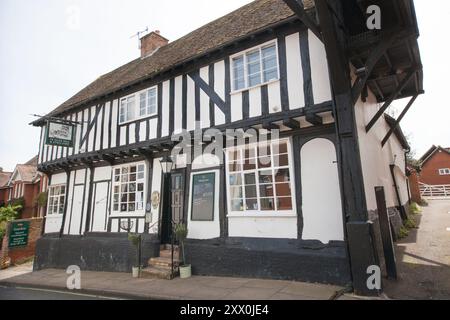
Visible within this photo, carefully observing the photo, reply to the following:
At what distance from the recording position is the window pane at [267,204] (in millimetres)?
7086

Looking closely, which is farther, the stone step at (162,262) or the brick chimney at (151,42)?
the brick chimney at (151,42)

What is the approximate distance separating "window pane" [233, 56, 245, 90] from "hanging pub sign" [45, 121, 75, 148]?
295 inches

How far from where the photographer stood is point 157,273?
7879 mm

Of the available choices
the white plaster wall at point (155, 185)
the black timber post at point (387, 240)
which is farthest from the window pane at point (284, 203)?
the white plaster wall at point (155, 185)

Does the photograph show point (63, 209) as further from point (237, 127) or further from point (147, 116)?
point (237, 127)

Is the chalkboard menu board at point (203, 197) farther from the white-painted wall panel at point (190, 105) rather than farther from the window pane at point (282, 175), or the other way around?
the window pane at point (282, 175)

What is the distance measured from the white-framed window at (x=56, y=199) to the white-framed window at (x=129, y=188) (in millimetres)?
3280

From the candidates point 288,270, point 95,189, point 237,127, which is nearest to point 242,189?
point 237,127

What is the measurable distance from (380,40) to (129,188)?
8436mm

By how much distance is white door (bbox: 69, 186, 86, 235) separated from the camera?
11.3m

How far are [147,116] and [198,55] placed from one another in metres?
2.78

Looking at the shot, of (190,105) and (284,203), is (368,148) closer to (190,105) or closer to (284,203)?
(284,203)

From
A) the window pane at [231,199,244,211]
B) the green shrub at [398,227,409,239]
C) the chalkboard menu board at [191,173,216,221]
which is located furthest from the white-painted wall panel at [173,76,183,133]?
the green shrub at [398,227,409,239]

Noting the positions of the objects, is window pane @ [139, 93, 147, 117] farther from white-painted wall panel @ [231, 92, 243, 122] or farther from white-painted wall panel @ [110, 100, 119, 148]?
white-painted wall panel @ [231, 92, 243, 122]
